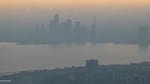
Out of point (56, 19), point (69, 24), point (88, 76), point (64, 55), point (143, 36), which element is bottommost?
point (64, 55)

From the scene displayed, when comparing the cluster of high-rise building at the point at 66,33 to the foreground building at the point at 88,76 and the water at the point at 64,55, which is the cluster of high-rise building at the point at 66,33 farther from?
the foreground building at the point at 88,76

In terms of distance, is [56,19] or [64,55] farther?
[56,19]

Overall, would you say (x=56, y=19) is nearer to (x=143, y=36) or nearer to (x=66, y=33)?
(x=66, y=33)

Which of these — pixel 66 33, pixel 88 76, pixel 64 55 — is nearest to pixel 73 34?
pixel 66 33

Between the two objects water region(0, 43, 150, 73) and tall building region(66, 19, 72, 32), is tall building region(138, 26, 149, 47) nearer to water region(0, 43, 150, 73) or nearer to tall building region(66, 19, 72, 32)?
water region(0, 43, 150, 73)

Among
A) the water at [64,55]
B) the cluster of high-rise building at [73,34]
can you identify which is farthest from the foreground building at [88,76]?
the cluster of high-rise building at [73,34]
